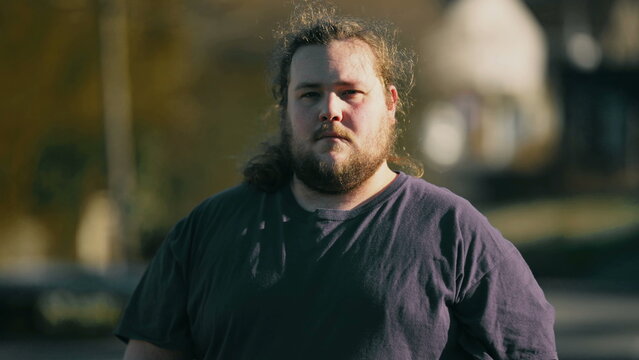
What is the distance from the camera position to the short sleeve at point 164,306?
2801mm

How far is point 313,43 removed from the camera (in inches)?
111

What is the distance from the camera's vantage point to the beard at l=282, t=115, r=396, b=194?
9.04ft

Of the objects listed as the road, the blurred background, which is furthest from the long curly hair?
the road

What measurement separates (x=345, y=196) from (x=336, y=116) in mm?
194

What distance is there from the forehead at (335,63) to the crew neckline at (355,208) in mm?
248

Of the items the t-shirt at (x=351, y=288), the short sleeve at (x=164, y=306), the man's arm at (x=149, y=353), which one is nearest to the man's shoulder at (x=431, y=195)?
the t-shirt at (x=351, y=288)

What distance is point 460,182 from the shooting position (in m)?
29.5

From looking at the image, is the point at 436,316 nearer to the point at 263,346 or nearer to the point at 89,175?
the point at 263,346

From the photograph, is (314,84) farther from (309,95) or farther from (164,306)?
(164,306)

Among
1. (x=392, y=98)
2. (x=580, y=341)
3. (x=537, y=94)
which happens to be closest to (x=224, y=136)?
(x=580, y=341)

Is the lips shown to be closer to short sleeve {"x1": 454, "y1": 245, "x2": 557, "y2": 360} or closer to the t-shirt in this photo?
the t-shirt

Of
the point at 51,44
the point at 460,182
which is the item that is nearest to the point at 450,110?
the point at 460,182

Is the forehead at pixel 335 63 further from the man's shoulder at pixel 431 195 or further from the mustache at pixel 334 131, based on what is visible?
the man's shoulder at pixel 431 195

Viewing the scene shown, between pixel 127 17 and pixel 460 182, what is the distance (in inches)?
508
